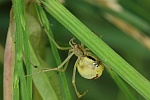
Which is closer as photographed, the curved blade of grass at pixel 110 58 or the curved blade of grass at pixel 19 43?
the curved blade of grass at pixel 110 58

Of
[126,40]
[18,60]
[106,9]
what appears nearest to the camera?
[18,60]

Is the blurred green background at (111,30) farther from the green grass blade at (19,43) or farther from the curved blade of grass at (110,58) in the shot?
the curved blade of grass at (110,58)

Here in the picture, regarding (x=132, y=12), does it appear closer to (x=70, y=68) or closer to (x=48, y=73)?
(x=70, y=68)

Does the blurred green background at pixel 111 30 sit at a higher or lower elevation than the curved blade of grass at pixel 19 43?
lower

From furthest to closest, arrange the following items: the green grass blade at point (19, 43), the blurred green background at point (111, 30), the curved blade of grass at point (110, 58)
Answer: the blurred green background at point (111, 30)
the green grass blade at point (19, 43)
the curved blade of grass at point (110, 58)

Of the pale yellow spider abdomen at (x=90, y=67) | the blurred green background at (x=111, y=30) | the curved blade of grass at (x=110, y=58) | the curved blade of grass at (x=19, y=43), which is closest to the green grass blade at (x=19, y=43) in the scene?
the curved blade of grass at (x=19, y=43)

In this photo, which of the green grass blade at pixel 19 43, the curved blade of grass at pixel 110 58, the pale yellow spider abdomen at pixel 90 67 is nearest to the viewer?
the curved blade of grass at pixel 110 58

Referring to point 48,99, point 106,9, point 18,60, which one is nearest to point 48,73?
point 48,99

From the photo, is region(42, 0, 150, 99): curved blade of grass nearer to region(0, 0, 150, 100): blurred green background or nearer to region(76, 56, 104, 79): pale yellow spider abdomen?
region(76, 56, 104, 79): pale yellow spider abdomen

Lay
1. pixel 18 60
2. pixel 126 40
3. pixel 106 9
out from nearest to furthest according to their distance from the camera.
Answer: pixel 18 60 → pixel 106 9 → pixel 126 40
